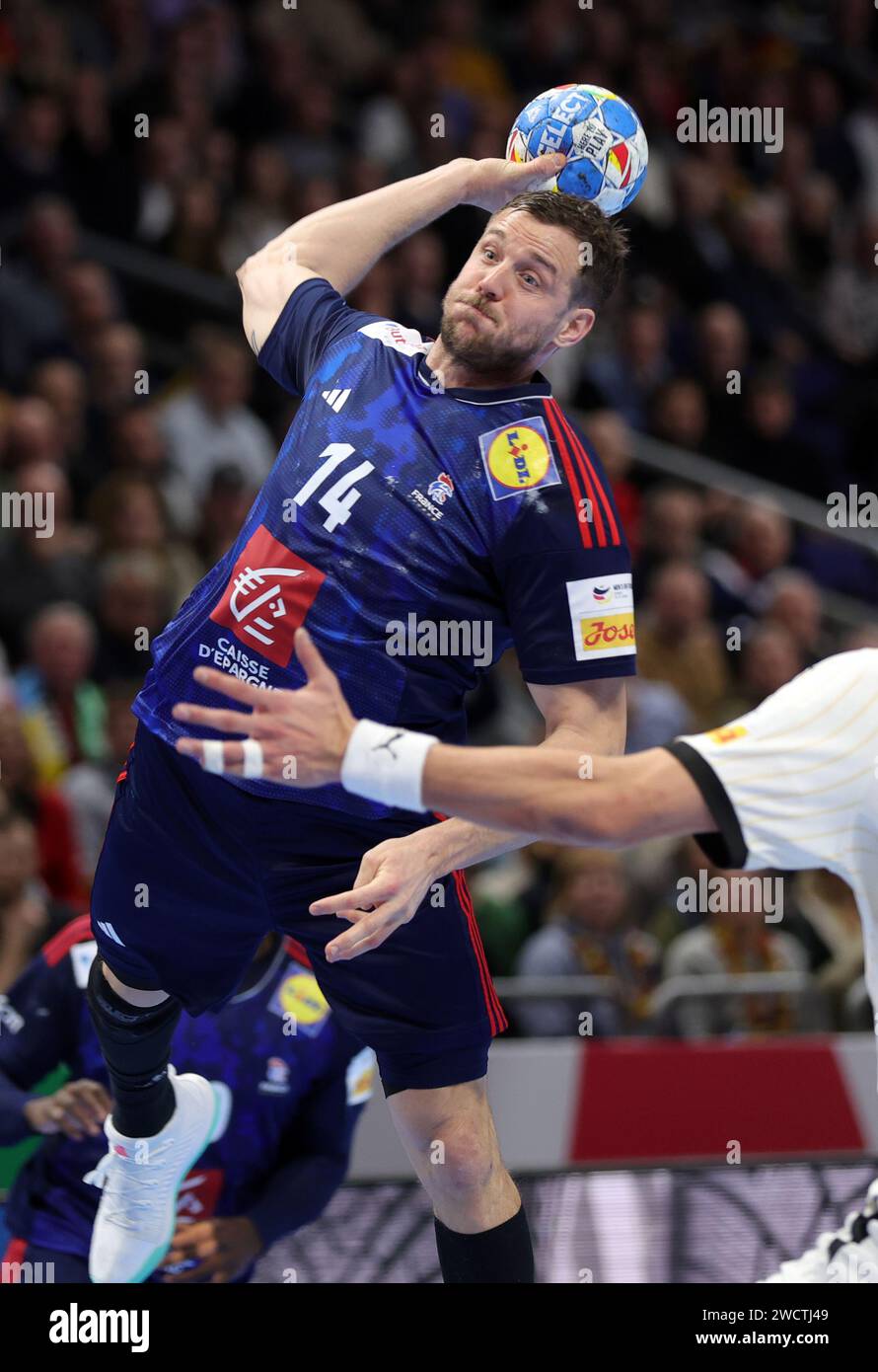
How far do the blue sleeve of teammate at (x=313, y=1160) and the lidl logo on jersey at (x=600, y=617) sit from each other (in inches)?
70.7

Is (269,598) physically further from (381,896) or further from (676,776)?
(676,776)

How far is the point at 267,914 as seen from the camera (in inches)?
174

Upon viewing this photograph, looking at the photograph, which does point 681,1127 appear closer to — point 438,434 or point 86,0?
point 438,434

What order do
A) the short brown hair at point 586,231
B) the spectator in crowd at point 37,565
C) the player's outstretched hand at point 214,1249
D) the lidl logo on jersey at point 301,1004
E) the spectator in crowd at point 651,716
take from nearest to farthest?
1. the short brown hair at point 586,231
2. the player's outstretched hand at point 214,1249
3. the lidl logo on jersey at point 301,1004
4. the spectator in crowd at point 37,565
5. the spectator in crowd at point 651,716

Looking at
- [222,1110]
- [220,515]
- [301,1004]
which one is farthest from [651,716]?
[222,1110]

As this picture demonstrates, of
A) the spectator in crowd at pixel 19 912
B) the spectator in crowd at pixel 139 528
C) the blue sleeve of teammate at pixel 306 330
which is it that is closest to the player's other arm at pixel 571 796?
the blue sleeve of teammate at pixel 306 330

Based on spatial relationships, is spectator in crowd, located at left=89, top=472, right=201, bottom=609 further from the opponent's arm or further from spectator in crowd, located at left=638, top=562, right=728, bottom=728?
the opponent's arm

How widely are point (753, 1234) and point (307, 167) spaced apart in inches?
278

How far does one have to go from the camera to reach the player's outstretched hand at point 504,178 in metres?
4.62

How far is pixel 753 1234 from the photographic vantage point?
19.0 feet

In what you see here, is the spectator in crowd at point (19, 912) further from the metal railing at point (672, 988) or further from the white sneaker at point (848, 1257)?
the white sneaker at point (848, 1257)
